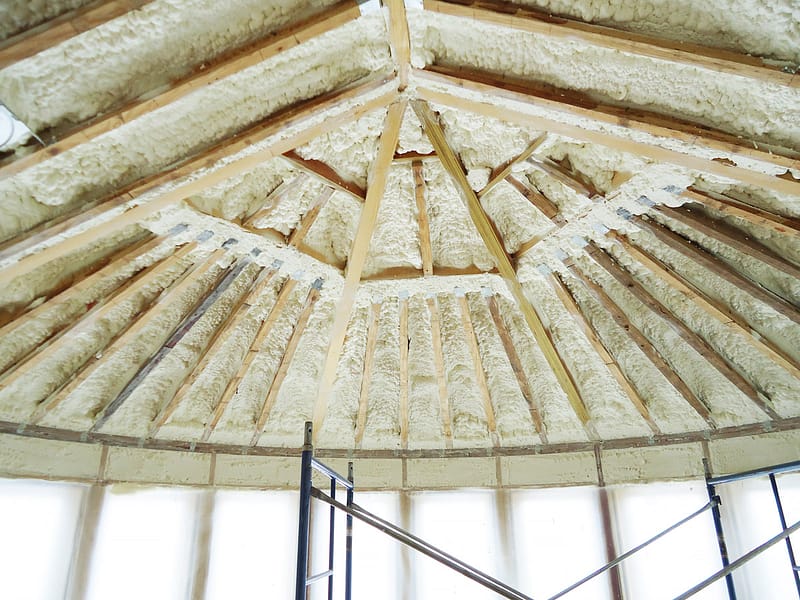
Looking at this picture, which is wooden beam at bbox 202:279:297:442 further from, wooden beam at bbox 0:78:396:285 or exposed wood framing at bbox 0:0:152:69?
exposed wood framing at bbox 0:0:152:69

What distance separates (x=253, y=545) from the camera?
5555mm

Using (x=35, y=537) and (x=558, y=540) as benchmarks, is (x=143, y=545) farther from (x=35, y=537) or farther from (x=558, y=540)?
(x=558, y=540)

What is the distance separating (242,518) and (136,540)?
94cm

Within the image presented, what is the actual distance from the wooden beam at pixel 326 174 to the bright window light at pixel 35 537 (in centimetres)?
379

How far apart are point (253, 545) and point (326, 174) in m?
3.82

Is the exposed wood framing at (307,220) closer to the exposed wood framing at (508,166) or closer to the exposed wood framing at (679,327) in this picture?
the exposed wood framing at (508,166)

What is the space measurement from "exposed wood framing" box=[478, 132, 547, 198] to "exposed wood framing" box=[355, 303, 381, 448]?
1.63 metres

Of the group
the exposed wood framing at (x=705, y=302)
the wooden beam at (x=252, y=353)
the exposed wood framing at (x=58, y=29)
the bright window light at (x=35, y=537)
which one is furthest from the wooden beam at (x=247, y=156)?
the bright window light at (x=35, y=537)

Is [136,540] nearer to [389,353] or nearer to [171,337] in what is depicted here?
[171,337]

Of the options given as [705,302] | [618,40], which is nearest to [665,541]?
[705,302]

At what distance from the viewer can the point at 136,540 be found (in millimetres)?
5219

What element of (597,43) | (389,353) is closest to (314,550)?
(389,353)

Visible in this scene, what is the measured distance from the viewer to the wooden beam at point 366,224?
317cm

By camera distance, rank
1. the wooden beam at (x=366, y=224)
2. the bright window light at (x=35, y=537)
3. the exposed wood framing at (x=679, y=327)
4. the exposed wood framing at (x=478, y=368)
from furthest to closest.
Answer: the exposed wood framing at (x=478, y=368) → the bright window light at (x=35, y=537) → the exposed wood framing at (x=679, y=327) → the wooden beam at (x=366, y=224)
